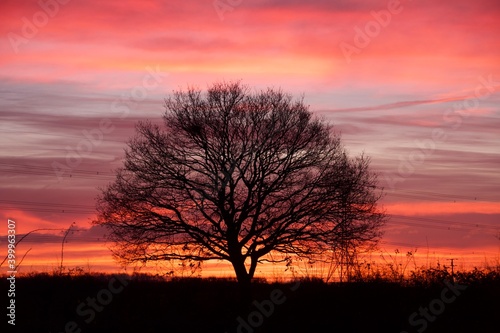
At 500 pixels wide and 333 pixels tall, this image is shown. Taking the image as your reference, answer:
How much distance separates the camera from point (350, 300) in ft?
58.0

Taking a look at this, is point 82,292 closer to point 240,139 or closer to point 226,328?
point 226,328

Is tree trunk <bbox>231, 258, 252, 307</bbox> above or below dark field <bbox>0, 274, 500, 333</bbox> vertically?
above

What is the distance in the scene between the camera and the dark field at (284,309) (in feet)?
53.8

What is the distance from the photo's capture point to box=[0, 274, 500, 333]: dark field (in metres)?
16.4

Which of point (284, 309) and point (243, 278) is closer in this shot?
point (284, 309)

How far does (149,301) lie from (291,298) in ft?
24.5

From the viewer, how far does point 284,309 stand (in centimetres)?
1781

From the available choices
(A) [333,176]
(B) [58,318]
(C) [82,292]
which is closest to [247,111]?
(A) [333,176]

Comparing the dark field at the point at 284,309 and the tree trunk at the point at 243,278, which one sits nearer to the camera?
the dark field at the point at 284,309

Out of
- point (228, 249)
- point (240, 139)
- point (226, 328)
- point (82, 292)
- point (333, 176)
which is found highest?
point (240, 139)

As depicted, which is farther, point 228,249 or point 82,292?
point 228,249

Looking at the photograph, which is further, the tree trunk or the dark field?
the tree trunk

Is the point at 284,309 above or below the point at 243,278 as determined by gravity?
below

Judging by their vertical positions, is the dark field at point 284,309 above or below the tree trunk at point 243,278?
below
